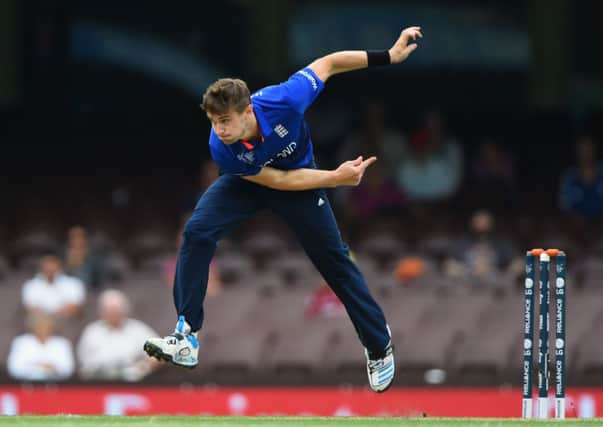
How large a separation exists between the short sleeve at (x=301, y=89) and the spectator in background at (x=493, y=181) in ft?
21.5

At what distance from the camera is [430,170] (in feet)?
50.0

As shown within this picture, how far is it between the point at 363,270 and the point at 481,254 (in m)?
1.00

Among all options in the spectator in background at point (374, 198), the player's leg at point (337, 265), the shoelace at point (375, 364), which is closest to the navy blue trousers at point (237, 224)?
the player's leg at point (337, 265)

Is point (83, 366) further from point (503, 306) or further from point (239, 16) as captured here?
point (239, 16)

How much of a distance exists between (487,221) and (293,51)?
441cm

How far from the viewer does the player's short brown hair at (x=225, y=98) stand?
8.03m

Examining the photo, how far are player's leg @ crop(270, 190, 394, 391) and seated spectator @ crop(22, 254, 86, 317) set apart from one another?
16.0 ft

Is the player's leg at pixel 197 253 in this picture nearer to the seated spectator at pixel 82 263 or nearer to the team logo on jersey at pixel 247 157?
the team logo on jersey at pixel 247 157

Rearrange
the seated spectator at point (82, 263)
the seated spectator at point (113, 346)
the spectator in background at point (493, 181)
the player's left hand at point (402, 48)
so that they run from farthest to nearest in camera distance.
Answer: the spectator in background at point (493, 181) < the seated spectator at point (82, 263) < the seated spectator at point (113, 346) < the player's left hand at point (402, 48)

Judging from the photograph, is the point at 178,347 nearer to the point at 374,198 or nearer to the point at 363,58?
the point at 363,58

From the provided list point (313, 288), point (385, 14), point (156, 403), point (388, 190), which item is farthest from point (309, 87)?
point (385, 14)

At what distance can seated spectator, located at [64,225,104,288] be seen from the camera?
1391 centimetres

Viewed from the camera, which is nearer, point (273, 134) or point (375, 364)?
point (273, 134)

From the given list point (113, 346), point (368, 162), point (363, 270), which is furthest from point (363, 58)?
point (363, 270)
